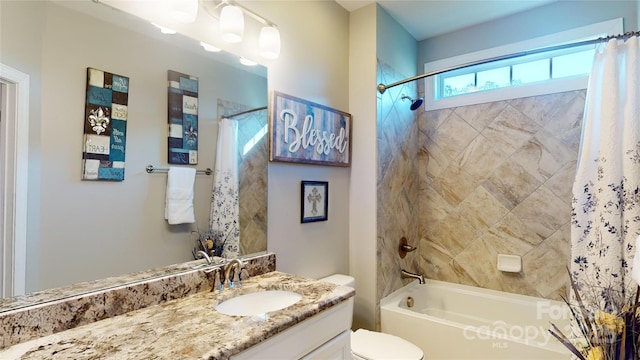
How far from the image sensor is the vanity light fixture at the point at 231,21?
1.48 metres

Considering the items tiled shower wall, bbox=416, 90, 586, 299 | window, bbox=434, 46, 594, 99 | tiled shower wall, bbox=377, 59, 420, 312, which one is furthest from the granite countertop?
window, bbox=434, 46, 594, 99

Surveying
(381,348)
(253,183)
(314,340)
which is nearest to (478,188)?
(381,348)

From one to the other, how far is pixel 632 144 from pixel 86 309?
2.59m

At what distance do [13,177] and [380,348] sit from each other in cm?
187

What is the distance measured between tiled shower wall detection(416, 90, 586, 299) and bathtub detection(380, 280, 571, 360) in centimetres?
12

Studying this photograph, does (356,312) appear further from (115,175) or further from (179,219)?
(115,175)

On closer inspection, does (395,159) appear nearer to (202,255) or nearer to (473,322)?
(473,322)

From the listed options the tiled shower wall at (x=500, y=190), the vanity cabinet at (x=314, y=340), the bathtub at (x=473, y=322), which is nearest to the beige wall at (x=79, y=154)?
the vanity cabinet at (x=314, y=340)

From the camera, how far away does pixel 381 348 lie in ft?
6.11

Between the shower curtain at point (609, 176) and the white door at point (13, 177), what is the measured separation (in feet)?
8.30

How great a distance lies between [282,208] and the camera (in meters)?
1.90

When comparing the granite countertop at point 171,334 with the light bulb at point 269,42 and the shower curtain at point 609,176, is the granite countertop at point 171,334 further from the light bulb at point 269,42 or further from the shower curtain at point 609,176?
the shower curtain at point 609,176

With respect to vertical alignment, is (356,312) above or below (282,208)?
below

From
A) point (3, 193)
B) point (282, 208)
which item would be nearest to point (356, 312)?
point (282, 208)
